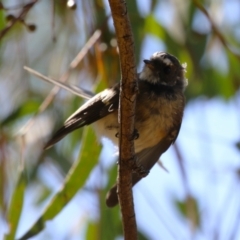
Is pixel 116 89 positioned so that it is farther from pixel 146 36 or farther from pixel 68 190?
pixel 146 36

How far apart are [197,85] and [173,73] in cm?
63

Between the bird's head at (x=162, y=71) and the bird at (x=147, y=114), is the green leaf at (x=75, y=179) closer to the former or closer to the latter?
the bird at (x=147, y=114)

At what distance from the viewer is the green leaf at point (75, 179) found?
296 cm

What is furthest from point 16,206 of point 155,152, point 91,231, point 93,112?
point 91,231

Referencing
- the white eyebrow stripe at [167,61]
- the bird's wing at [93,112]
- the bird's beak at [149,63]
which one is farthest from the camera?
the white eyebrow stripe at [167,61]

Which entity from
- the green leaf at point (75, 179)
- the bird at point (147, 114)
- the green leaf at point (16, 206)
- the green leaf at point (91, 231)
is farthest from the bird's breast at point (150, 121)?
the green leaf at point (91, 231)

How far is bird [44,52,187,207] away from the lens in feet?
9.37

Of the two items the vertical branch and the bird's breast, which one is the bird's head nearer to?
the bird's breast

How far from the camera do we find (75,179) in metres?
3.04

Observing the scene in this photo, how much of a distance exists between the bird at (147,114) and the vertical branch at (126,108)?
0.78 feet

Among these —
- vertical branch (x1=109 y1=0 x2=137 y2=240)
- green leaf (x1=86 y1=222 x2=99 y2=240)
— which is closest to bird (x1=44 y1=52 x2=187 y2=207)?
vertical branch (x1=109 y1=0 x2=137 y2=240)

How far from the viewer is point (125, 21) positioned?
191 centimetres

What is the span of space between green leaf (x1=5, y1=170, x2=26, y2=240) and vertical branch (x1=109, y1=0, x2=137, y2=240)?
65 centimetres

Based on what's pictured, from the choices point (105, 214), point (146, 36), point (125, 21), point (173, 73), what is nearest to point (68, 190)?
point (105, 214)
